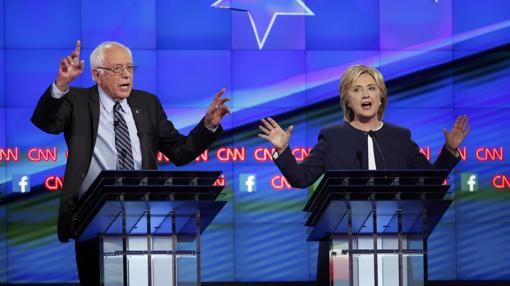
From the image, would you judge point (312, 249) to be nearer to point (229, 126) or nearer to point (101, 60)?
point (229, 126)

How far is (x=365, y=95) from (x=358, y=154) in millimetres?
263

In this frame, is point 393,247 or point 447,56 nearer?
point 393,247

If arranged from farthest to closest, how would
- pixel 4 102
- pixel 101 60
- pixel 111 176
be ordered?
1. pixel 4 102
2. pixel 101 60
3. pixel 111 176

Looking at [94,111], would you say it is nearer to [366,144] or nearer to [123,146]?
[123,146]

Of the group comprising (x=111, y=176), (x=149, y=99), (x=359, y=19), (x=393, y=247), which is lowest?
(x=393, y=247)

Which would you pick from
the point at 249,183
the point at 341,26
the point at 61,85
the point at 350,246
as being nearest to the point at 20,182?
the point at 249,183

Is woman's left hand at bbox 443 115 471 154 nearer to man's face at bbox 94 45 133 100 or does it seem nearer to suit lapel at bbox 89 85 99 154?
man's face at bbox 94 45 133 100

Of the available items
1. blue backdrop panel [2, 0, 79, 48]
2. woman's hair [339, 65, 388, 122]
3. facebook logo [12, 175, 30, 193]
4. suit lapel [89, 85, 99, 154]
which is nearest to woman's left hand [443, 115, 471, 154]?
woman's hair [339, 65, 388, 122]

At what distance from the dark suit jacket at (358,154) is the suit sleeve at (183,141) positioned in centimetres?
37

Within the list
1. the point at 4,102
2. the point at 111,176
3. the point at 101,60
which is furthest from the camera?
the point at 4,102

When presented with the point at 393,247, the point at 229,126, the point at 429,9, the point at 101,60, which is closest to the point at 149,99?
the point at 101,60

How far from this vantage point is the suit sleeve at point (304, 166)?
4.87m

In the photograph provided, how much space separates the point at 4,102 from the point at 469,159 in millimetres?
3808

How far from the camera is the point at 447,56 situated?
927 cm
